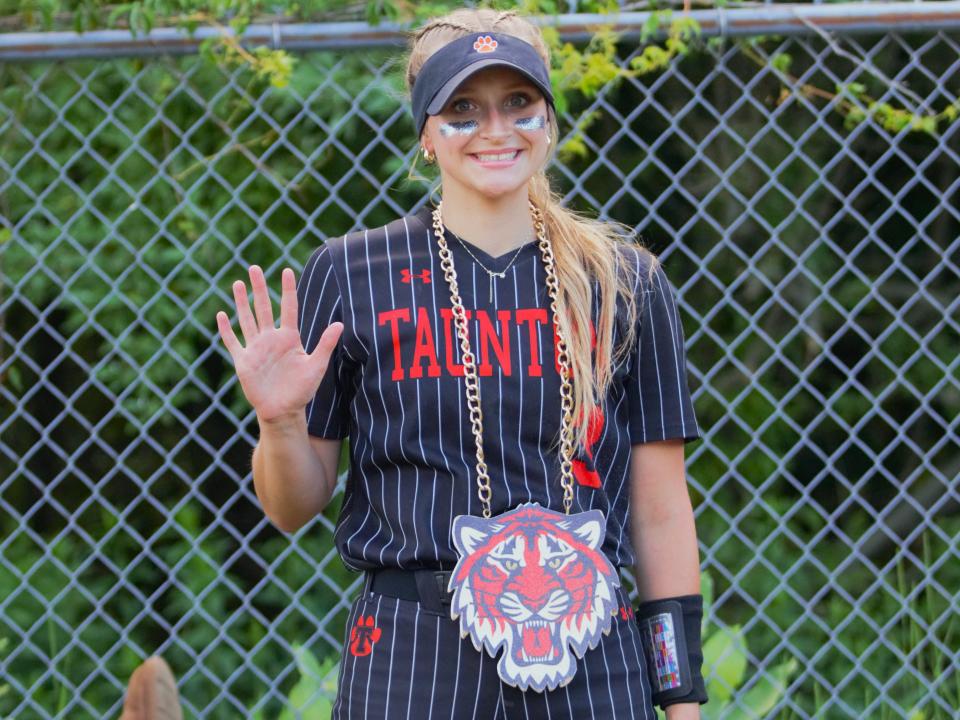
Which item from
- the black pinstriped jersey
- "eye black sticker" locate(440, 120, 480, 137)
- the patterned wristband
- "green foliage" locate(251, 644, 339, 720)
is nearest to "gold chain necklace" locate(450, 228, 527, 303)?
the black pinstriped jersey

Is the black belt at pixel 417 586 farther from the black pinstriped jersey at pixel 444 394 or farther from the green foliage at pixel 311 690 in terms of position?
the green foliage at pixel 311 690

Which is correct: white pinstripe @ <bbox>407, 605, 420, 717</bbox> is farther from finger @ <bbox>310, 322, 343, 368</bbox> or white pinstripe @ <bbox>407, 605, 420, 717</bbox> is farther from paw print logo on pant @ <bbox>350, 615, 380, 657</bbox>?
finger @ <bbox>310, 322, 343, 368</bbox>

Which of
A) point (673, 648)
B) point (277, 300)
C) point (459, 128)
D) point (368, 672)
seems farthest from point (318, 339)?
point (277, 300)

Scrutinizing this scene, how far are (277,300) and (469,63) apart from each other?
157 centimetres

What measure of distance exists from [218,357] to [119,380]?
0.36 metres

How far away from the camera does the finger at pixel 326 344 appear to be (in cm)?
181

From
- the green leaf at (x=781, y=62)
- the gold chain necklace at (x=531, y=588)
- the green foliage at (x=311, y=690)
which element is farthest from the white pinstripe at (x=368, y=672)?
the green leaf at (x=781, y=62)

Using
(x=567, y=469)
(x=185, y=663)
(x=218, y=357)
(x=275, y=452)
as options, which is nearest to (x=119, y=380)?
(x=218, y=357)

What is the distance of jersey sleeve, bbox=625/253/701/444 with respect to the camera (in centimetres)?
200

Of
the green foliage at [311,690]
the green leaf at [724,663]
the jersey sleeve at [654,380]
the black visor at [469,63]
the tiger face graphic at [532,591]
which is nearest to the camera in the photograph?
the tiger face graphic at [532,591]

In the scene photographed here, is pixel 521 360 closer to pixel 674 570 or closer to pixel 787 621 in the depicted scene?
pixel 674 570

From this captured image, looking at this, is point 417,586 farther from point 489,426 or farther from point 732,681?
point 732,681

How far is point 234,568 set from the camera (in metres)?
3.89

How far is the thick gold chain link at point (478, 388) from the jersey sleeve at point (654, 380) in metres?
0.16
